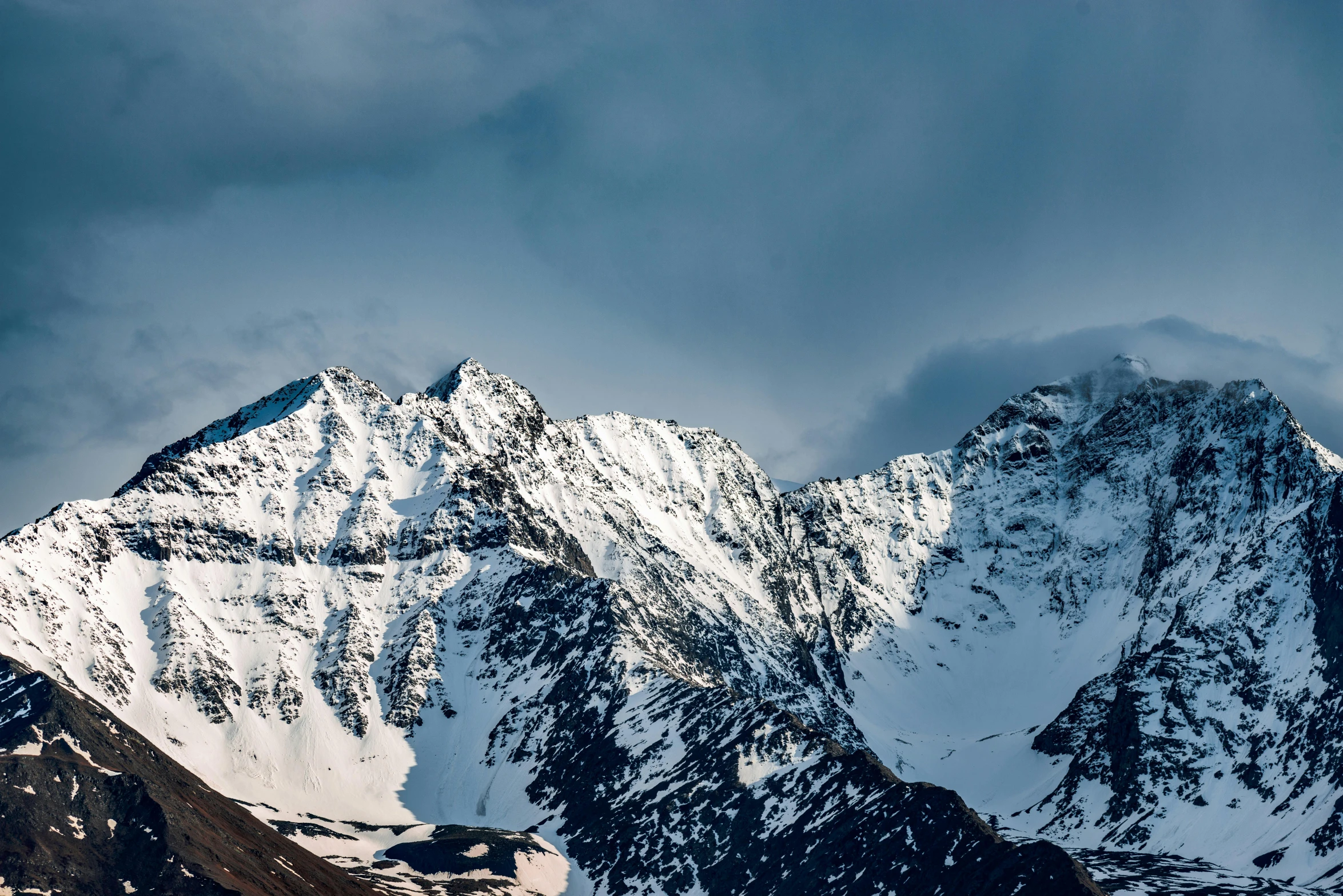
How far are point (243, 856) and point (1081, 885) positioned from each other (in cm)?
11676

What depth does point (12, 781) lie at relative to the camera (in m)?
190

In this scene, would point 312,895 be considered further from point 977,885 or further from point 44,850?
point 977,885

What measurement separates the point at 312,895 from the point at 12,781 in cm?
4431

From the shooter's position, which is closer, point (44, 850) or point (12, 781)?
point (44, 850)

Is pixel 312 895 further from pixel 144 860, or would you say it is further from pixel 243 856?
pixel 144 860

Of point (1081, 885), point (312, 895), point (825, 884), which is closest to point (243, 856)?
point (312, 895)

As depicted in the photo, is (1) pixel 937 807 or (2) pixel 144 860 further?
(1) pixel 937 807

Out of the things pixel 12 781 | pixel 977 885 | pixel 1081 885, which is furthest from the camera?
pixel 12 781

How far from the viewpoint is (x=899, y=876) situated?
191m

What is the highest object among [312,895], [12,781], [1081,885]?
[12,781]

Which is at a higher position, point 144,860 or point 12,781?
point 12,781

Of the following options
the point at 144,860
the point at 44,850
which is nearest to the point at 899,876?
the point at 144,860

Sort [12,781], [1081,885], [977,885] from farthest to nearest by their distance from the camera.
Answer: [12,781] → [977,885] → [1081,885]

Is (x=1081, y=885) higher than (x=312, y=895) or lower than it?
lower
